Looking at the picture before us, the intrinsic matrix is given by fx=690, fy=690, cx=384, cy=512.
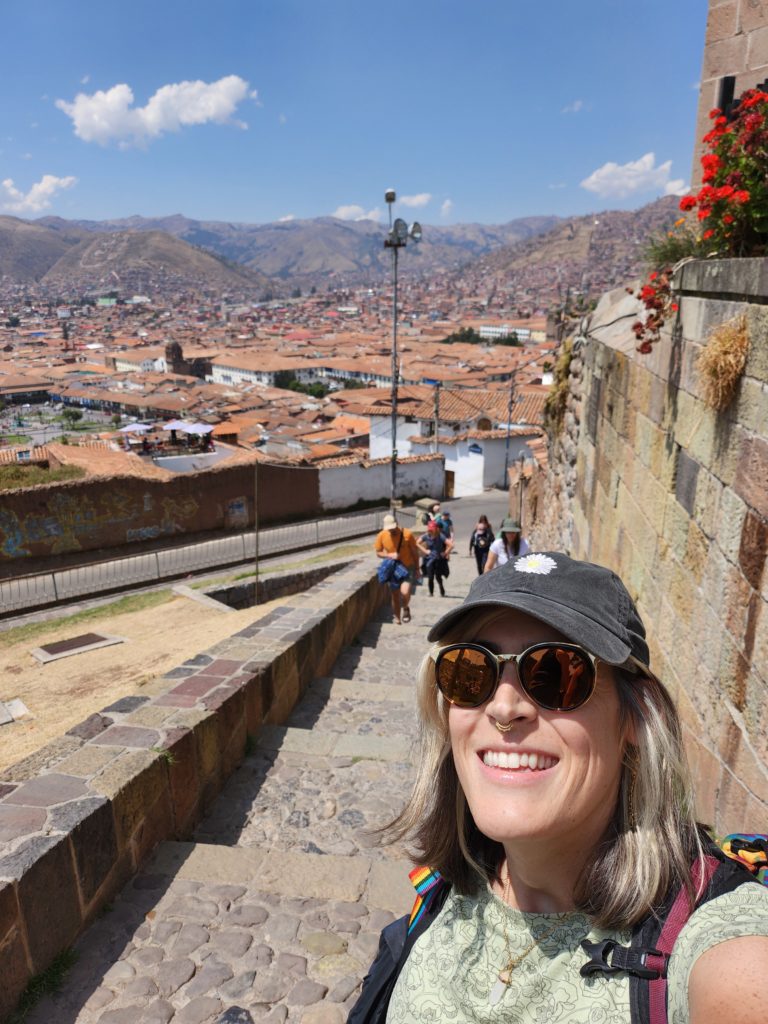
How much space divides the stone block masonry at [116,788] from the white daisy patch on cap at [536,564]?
212 centimetres

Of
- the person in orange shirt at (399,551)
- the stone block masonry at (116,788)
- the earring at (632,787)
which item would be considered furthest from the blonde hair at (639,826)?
the person in orange shirt at (399,551)

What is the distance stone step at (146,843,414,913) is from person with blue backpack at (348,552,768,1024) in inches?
67.8

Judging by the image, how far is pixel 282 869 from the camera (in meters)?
3.20

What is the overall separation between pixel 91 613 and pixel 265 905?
11.4 m

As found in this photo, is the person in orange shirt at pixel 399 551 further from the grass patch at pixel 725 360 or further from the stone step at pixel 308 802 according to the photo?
the grass patch at pixel 725 360

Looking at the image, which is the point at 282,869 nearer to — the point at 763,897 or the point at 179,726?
the point at 179,726

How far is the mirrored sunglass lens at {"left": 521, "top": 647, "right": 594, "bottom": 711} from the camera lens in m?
1.30

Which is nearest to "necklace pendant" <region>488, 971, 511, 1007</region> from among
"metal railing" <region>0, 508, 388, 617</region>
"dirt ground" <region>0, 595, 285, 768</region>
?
"dirt ground" <region>0, 595, 285, 768</region>

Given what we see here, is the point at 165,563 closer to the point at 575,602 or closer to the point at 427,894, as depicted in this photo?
the point at 427,894

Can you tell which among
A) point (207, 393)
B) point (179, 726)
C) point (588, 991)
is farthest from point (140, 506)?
point (207, 393)

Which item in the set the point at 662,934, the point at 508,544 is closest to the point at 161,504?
the point at 508,544

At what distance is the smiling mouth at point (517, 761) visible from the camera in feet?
4.37

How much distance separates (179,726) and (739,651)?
2709mm

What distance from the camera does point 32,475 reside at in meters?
18.7
